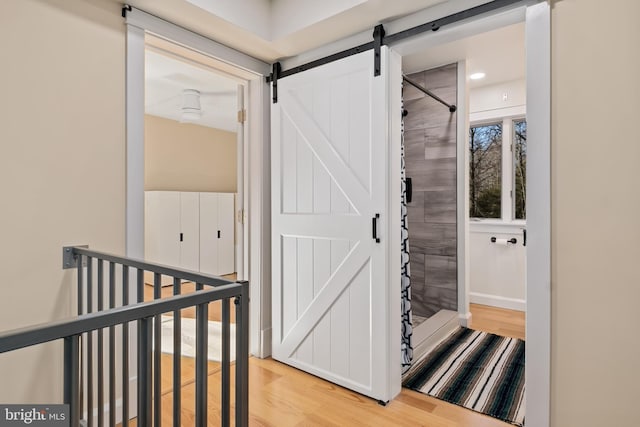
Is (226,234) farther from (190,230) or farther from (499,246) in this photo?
(499,246)

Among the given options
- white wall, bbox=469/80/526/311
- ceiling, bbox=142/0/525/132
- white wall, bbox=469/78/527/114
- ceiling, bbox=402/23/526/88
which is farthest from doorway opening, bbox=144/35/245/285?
white wall, bbox=469/80/526/311

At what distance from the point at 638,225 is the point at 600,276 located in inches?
9.9

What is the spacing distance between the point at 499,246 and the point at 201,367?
12.3ft

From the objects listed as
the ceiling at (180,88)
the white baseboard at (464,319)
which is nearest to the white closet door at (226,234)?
the ceiling at (180,88)

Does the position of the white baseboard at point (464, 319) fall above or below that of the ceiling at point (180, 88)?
below

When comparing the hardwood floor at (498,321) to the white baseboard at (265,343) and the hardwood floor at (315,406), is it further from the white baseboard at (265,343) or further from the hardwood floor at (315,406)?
the white baseboard at (265,343)

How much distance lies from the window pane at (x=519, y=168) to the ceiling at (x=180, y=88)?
3132 mm

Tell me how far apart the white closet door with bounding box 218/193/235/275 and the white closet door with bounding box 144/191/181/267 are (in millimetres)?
791

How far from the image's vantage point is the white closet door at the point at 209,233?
18.5ft

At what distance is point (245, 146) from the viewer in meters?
2.82

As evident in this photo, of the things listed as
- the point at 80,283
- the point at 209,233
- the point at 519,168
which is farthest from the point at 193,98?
the point at 519,168

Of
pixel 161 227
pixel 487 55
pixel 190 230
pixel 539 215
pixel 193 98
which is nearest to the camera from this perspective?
pixel 539 215

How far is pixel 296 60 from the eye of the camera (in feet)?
8.54

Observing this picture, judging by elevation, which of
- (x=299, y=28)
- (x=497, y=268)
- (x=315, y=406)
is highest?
(x=299, y=28)
